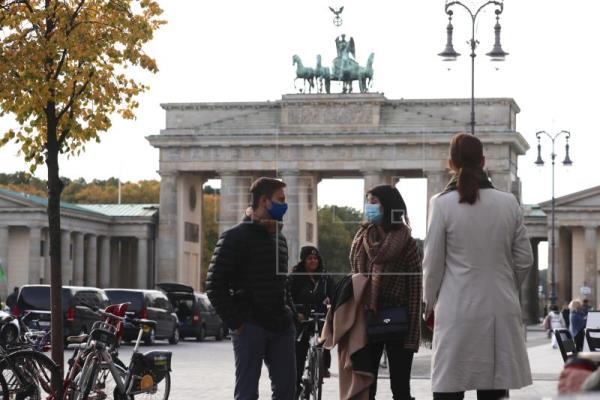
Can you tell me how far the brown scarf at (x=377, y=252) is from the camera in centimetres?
1241

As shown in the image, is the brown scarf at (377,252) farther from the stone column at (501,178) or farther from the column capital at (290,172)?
the column capital at (290,172)

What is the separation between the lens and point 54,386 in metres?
15.6

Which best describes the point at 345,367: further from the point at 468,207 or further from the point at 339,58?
the point at 339,58

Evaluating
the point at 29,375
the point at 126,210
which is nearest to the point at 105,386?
the point at 29,375

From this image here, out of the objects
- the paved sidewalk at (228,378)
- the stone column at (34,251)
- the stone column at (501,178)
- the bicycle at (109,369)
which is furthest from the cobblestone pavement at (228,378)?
the stone column at (34,251)

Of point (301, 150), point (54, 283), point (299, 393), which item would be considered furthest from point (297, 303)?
point (301, 150)

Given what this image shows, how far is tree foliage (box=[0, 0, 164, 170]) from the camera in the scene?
58.7 ft

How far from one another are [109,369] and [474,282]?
21.8 feet

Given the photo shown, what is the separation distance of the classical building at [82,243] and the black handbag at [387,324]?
85.6m

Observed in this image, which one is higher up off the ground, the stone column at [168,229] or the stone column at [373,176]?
the stone column at [373,176]

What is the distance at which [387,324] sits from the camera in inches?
485

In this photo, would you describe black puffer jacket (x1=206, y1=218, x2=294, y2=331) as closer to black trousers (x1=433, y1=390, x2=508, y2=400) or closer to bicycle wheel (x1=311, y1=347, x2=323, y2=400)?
black trousers (x1=433, y1=390, x2=508, y2=400)

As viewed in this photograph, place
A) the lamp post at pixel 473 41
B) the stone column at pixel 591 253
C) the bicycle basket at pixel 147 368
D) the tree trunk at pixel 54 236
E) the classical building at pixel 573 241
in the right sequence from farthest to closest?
1. the classical building at pixel 573 241
2. the stone column at pixel 591 253
3. the lamp post at pixel 473 41
4. the tree trunk at pixel 54 236
5. the bicycle basket at pixel 147 368

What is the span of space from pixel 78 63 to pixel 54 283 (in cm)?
268
